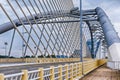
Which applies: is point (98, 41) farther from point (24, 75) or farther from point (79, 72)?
point (24, 75)

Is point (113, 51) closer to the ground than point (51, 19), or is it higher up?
closer to the ground

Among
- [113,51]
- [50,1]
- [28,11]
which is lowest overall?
[113,51]

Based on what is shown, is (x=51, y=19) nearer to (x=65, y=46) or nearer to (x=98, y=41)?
(x=65, y=46)

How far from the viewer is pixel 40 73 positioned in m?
12.8

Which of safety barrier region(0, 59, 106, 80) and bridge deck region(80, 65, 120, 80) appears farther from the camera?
bridge deck region(80, 65, 120, 80)

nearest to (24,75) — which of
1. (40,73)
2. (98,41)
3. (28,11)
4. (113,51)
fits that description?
(40,73)

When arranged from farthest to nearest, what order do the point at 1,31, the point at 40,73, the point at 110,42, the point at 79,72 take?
the point at 1,31, the point at 110,42, the point at 79,72, the point at 40,73

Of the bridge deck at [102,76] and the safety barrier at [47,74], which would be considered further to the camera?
the bridge deck at [102,76]

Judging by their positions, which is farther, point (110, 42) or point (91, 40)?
point (91, 40)

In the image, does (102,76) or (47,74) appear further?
(102,76)

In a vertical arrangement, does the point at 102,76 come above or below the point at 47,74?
below

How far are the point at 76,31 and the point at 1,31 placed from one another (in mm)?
24728

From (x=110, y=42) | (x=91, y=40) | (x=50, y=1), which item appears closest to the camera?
(x=110, y=42)

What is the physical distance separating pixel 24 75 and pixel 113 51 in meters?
37.8
